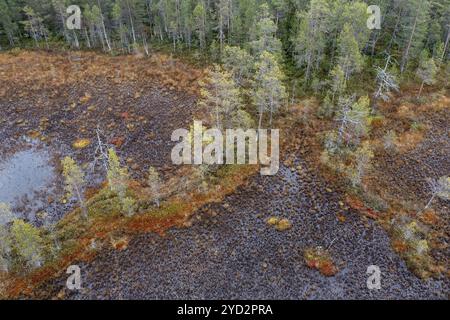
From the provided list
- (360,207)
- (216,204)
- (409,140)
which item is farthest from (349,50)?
(216,204)

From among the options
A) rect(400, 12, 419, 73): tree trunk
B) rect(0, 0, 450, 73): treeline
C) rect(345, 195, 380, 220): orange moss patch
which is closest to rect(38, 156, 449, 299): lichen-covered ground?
rect(345, 195, 380, 220): orange moss patch

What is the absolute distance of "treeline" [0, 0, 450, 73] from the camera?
129ft

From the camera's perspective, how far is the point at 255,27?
42000mm

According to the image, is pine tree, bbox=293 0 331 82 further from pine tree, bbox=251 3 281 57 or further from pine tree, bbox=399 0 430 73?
pine tree, bbox=399 0 430 73

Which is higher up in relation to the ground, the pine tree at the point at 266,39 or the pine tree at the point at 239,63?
the pine tree at the point at 266,39

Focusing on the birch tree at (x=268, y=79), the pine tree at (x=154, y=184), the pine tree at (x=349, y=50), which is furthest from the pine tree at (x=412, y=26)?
the pine tree at (x=154, y=184)

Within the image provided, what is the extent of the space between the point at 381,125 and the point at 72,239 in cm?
3057

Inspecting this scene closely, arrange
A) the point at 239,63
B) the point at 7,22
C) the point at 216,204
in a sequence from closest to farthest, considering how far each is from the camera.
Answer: the point at 216,204 → the point at 239,63 → the point at 7,22

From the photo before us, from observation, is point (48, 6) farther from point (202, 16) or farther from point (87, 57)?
point (202, 16)

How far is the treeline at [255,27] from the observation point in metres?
39.4

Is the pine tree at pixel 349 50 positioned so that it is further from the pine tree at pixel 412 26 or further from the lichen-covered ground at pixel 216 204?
the pine tree at pixel 412 26

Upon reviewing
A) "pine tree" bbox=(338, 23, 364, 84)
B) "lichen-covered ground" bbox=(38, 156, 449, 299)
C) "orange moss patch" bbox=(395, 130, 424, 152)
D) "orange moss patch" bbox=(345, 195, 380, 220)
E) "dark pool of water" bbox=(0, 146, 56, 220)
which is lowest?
"lichen-covered ground" bbox=(38, 156, 449, 299)

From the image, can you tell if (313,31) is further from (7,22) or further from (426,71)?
(7,22)

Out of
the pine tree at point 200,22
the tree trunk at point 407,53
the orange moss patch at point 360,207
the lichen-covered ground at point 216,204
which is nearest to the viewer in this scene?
the lichen-covered ground at point 216,204
